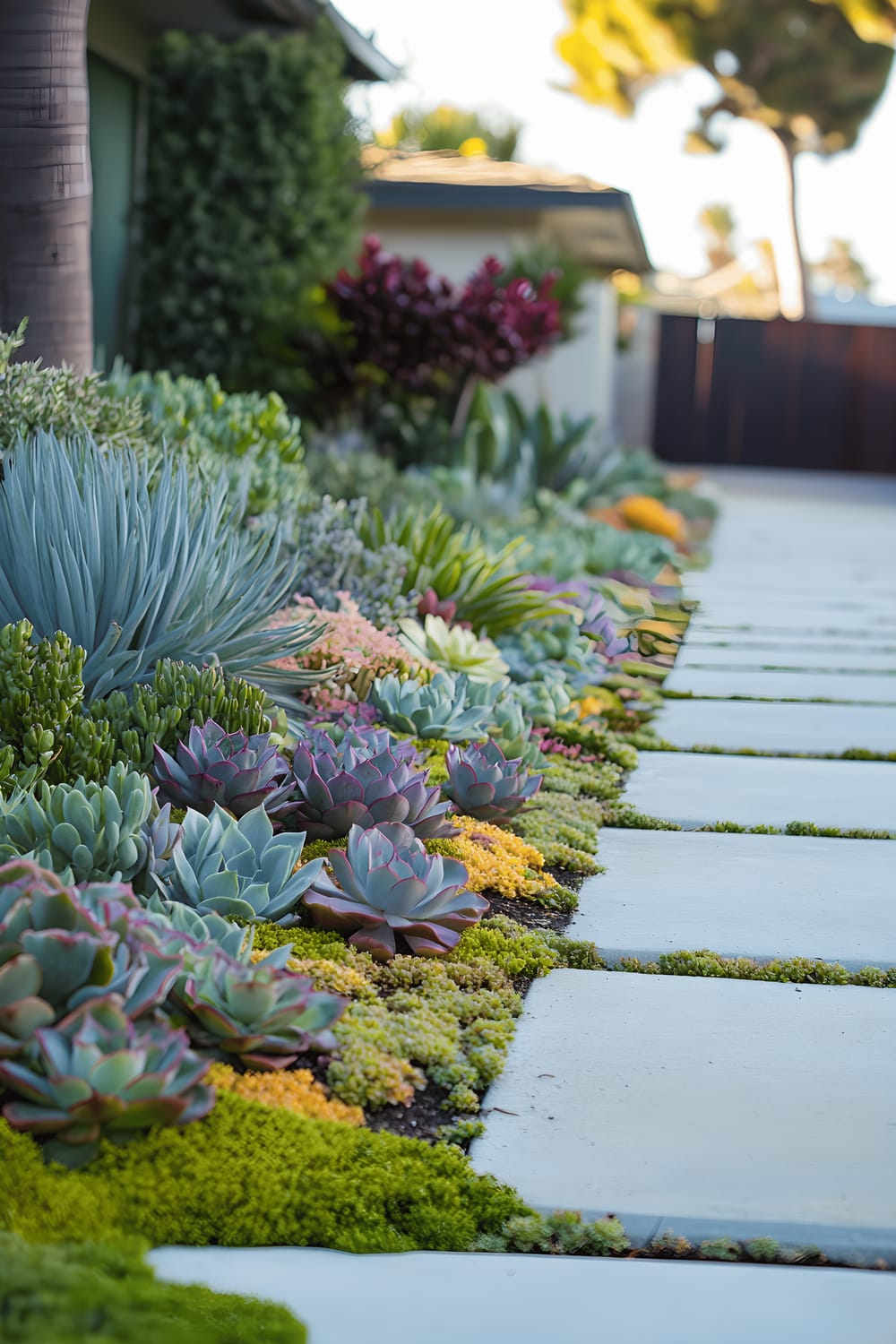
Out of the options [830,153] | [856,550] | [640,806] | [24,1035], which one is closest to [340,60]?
[856,550]

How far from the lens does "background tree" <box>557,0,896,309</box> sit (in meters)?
24.0

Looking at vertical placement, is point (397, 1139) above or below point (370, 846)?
below

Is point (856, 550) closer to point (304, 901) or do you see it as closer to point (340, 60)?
point (340, 60)

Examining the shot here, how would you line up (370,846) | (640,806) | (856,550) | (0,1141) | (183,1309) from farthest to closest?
(856,550)
(640,806)
(370,846)
(0,1141)
(183,1309)

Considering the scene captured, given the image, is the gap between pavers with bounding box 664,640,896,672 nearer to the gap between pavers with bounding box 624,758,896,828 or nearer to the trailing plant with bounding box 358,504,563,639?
the trailing plant with bounding box 358,504,563,639

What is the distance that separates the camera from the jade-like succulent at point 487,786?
336cm

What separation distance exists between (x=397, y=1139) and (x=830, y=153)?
27455 millimetres

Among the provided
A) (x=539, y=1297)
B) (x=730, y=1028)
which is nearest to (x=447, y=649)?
(x=730, y=1028)

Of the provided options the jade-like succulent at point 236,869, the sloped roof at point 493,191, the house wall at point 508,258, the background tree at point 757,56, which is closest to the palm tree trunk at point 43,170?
the jade-like succulent at point 236,869

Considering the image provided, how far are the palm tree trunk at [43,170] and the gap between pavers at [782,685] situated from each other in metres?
2.81

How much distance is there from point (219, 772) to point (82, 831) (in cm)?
46

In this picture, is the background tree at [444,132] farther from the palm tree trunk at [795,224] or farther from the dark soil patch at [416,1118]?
the dark soil patch at [416,1118]

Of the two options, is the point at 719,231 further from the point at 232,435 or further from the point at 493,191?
the point at 232,435

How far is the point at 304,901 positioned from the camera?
277 cm
